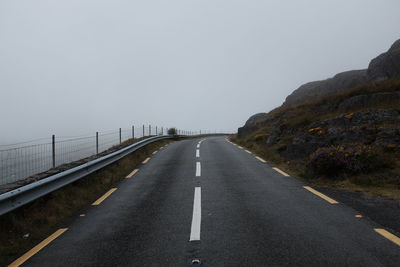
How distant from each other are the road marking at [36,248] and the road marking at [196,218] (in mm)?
2317

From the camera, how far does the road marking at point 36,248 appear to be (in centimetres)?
414

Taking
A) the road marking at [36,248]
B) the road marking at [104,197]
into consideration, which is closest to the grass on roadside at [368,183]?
the road marking at [104,197]

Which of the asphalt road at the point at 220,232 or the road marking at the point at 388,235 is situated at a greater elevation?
the road marking at the point at 388,235

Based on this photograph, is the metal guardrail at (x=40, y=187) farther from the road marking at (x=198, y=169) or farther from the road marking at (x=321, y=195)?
the road marking at (x=321, y=195)

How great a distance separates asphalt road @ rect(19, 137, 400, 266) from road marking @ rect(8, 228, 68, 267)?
0.11 meters

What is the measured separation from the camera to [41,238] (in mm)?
5082

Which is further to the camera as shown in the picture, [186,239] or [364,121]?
[364,121]

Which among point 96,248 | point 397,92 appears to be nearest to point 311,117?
point 397,92

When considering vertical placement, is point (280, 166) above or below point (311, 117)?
below

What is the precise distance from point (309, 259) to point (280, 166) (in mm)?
8361

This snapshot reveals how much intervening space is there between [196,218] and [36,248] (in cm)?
265

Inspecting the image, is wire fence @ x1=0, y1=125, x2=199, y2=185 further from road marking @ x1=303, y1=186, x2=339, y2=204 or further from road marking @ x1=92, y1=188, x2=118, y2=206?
road marking @ x1=303, y1=186, x2=339, y2=204

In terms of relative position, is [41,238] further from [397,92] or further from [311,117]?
[397,92]

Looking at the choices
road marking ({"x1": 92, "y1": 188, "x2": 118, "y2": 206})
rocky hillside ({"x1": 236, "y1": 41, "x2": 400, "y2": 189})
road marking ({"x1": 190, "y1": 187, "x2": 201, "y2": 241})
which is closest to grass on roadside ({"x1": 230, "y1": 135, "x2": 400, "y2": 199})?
rocky hillside ({"x1": 236, "y1": 41, "x2": 400, "y2": 189})
